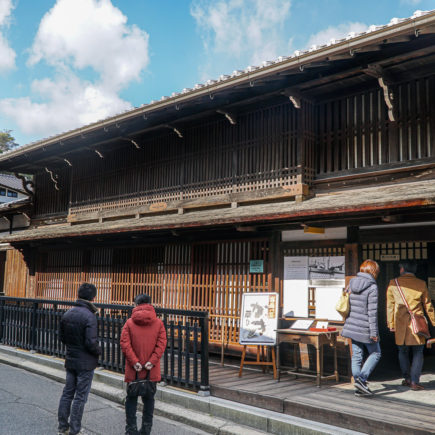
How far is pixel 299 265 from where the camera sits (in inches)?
350

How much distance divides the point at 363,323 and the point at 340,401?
3.85ft

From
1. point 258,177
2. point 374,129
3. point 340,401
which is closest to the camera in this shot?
point 340,401

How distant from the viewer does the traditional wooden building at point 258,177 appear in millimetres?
7641

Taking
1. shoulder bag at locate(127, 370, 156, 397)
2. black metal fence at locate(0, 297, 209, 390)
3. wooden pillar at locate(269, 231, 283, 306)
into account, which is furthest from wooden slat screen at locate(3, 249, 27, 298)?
shoulder bag at locate(127, 370, 156, 397)

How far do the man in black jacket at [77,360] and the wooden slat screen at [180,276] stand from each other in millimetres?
4006

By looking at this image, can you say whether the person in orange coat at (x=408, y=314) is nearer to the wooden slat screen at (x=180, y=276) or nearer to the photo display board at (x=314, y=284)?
the photo display board at (x=314, y=284)

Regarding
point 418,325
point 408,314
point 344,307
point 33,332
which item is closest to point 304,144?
point 344,307

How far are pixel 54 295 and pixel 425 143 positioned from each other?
11638 mm

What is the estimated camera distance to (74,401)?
576cm

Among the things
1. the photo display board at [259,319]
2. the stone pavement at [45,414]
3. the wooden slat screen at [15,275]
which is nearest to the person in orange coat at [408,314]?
the photo display board at [259,319]

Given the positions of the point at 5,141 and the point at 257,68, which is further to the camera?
the point at 5,141

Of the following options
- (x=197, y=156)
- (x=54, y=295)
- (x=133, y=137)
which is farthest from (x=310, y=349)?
(x=54, y=295)

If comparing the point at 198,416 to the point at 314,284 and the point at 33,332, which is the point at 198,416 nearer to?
the point at 314,284

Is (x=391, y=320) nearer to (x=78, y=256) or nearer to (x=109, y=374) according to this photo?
(x=109, y=374)
